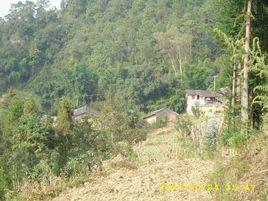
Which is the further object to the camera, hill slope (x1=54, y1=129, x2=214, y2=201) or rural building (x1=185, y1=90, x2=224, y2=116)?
rural building (x1=185, y1=90, x2=224, y2=116)

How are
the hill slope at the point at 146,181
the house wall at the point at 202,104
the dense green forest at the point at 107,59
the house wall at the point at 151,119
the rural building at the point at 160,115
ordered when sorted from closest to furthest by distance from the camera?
1. the hill slope at the point at 146,181
2. the dense green forest at the point at 107,59
3. the rural building at the point at 160,115
4. the house wall at the point at 202,104
5. the house wall at the point at 151,119

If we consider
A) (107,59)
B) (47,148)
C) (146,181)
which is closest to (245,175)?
(146,181)

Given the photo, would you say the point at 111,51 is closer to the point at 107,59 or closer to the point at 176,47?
the point at 107,59

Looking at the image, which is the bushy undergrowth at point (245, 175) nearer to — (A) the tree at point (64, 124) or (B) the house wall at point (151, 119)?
(A) the tree at point (64, 124)

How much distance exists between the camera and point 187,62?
147 feet

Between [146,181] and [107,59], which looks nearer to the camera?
[146,181]

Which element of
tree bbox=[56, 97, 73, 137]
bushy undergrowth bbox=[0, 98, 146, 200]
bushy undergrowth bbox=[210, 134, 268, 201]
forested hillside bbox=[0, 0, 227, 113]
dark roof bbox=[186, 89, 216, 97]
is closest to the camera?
bushy undergrowth bbox=[210, 134, 268, 201]

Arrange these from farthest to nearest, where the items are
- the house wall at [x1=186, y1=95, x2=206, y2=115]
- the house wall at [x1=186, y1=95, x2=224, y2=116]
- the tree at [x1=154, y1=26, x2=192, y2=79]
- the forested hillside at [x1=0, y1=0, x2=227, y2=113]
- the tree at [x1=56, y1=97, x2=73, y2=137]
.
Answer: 1. the tree at [x1=154, y1=26, x2=192, y2=79]
2. the forested hillside at [x1=0, y1=0, x2=227, y2=113]
3. the house wall at [x1=186, y1=95, x2=206, y2=115]
4. the house wall at [x1=186, y1=95, x2=224, y2=116]
5. the tree at [x1=56, y1=97, x2=73, y2=137]

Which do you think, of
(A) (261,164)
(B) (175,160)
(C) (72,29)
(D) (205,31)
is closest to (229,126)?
(B) (175,160)

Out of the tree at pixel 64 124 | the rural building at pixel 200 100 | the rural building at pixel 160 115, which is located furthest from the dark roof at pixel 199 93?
the tree at pixel 64 124

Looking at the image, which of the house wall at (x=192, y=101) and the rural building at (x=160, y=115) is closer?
the rural building at (x=160, y=115)
